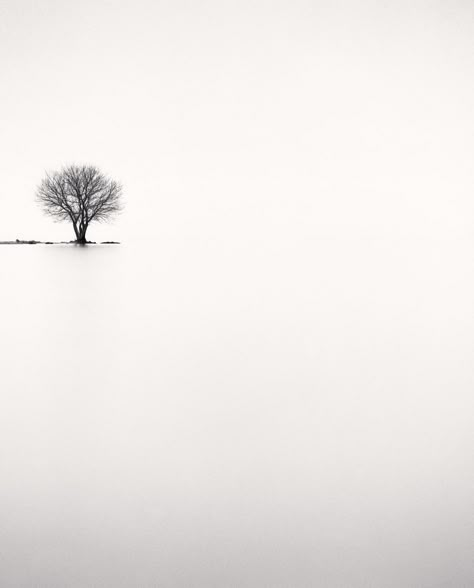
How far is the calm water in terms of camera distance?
71cm

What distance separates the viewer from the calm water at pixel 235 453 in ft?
2.34

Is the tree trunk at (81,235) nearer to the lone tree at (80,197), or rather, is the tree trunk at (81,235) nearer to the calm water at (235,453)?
the lone tree at (80,197)

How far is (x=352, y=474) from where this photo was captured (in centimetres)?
100

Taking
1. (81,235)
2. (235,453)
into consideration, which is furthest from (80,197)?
(235,453)

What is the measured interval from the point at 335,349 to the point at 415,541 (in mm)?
1399

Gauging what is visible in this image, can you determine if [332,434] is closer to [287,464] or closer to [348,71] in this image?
[287,464]

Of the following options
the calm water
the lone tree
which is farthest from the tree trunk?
the calm water

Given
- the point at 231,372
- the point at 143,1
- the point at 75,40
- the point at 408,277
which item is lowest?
the point at 231,372

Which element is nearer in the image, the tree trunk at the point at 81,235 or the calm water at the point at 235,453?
the calm water at the point at 235,453

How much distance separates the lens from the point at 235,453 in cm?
110

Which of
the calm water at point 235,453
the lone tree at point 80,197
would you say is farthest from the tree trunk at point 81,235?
the calm water at point 235,453

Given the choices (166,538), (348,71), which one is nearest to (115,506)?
(166,538)

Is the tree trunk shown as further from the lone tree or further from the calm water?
the calm water

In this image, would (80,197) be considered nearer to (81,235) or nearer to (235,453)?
(81,235)
